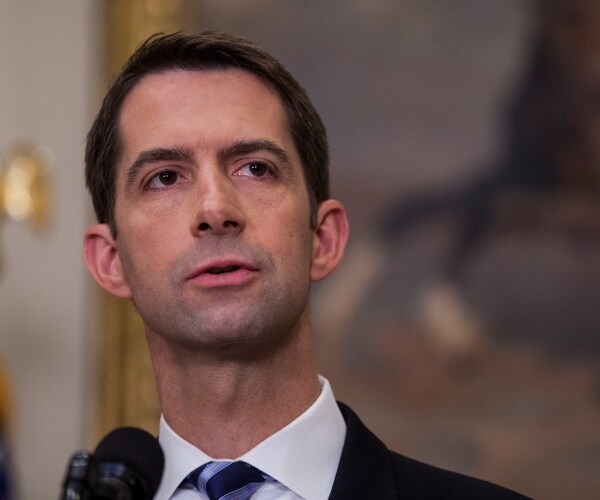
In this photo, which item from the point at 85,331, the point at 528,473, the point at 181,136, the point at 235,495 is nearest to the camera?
the point at 235,495

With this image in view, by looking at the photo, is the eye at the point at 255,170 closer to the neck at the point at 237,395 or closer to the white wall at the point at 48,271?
the neck at the point at 237,395

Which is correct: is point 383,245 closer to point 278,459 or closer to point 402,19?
point 402,19

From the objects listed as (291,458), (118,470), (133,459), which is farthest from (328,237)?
(118,470)

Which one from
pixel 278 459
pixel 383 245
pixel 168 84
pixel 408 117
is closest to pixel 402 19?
pixel 408 117

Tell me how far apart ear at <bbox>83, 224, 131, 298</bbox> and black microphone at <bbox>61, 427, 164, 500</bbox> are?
49 cm

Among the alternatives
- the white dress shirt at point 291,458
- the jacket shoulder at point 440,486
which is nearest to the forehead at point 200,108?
the white dress shirt at point 291,458

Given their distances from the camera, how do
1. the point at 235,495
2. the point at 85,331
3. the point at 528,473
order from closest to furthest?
the point at 235,495 < the point at 528,473 < the point at 85,331

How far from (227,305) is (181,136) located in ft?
1.33

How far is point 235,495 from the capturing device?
2.33 meters

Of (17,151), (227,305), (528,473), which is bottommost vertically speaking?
(528,473)

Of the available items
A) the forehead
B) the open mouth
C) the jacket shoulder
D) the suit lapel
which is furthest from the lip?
the jacket shoulder

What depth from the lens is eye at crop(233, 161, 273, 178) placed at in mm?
2500

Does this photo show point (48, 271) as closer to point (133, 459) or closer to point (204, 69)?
point (204, 69)

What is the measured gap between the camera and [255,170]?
8.24 feet
